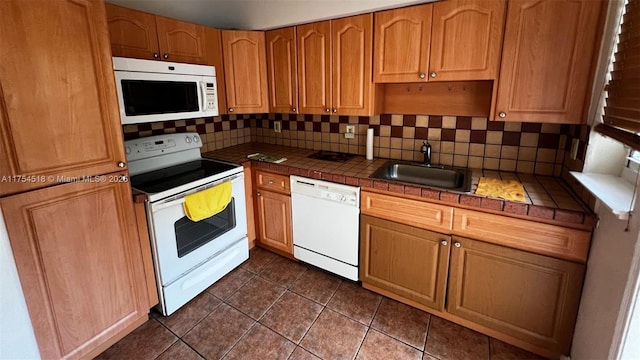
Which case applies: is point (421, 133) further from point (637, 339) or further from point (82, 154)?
point (82, 154)

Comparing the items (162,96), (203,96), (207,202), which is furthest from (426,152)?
(162,96)

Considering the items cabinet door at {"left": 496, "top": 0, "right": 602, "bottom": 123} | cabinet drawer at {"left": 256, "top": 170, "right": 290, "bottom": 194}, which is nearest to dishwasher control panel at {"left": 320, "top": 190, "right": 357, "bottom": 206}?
cabinet drawer at {"left": 256, "top": 170, "right": 290, "bottom": 194}

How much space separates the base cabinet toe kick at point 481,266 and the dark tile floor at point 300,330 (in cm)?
14

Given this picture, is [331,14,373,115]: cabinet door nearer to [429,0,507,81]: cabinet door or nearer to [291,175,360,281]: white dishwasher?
[429,0,507,81]: cabinet door

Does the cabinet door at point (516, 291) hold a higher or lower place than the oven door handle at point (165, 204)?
lower

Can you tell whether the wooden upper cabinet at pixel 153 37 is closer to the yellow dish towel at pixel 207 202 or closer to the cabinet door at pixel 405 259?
the yellow dish towel at pixel 207 202

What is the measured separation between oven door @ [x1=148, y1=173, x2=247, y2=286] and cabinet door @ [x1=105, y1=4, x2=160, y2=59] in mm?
938

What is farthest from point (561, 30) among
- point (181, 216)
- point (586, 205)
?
point (181, 216)

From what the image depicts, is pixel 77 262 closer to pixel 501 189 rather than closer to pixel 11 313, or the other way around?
pixel 11 313

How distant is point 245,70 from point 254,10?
0.47 m

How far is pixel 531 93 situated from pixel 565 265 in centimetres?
91

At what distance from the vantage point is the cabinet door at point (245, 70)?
2.39m

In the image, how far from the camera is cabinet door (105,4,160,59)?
5.70 feet

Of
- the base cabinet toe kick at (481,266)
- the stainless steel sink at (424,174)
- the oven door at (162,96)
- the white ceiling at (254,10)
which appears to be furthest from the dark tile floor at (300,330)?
the white ceiling at (254,10)
